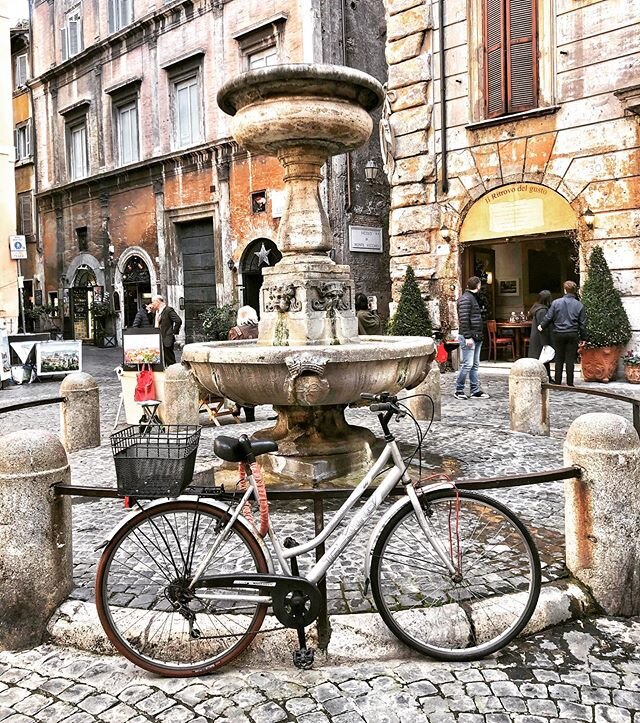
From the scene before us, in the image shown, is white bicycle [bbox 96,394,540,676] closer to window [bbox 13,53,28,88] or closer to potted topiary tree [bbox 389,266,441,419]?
potted topiary tree [bbox 389,266,441,419]

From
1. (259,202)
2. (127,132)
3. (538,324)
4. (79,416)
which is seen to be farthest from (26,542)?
(127,132)

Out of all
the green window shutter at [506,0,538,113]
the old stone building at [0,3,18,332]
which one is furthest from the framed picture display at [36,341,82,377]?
the green window shutter at [506,0,538,113]

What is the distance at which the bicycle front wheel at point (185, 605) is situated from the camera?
9.85ft

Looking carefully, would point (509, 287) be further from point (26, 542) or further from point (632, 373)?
point (26, 542)

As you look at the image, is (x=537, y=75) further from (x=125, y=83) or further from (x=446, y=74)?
(x=125, y=83)

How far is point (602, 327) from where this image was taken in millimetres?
12031

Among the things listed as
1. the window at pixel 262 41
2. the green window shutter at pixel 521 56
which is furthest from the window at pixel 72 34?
the green window shutter at pixel 521 56

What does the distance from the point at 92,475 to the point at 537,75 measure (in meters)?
11.6

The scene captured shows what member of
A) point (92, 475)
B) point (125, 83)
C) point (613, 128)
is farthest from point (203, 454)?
point (125, 83)

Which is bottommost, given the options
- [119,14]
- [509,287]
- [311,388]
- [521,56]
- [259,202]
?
[311,388]

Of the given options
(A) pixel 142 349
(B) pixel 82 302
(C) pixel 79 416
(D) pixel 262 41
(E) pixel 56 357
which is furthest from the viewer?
(B) pixel 82 302

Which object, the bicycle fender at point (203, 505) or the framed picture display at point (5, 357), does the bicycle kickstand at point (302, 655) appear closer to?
the bicycle fender at point (203, 505)

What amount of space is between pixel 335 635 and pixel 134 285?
22.4 metres

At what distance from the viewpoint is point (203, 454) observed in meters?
6.93
